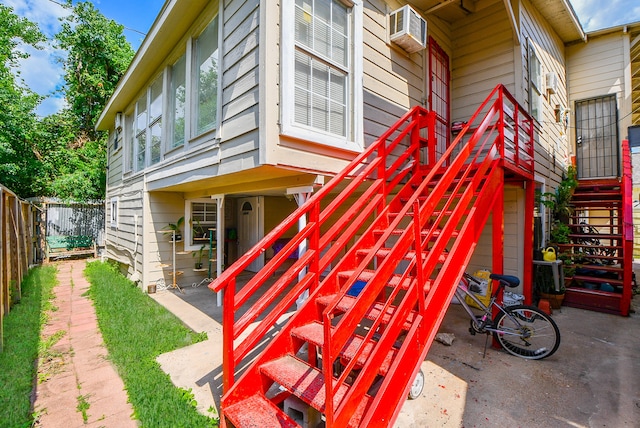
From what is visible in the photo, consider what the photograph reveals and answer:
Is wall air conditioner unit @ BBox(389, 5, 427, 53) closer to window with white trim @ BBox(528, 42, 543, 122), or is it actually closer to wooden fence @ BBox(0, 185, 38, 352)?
window with white trim @ BBox(528, 42, 543, 122)

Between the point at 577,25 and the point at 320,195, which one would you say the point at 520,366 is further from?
the point at 577,25

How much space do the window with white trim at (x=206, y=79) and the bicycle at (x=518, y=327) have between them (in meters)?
3.69

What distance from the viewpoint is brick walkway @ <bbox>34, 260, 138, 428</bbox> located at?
2.29 meters

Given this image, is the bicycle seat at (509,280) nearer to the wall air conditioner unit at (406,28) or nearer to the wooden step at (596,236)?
the wall air conditioner unit at (406,28)

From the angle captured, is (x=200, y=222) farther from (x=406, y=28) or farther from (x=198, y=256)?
(x=406, y=28)

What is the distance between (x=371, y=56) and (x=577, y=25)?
6566 millimetres

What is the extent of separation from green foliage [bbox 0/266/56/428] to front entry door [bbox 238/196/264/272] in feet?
11.9

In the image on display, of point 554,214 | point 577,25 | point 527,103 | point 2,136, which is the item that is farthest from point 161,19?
point 2,136

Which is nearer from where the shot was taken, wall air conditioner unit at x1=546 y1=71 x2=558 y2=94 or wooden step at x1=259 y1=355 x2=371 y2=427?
wooden step at x1=259 y1=355 x2=371 y2=427

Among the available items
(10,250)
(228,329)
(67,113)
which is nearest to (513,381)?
(228,329)

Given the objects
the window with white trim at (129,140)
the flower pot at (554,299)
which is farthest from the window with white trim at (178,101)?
the flower pot at (554,299)

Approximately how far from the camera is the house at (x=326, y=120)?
287 centimetres

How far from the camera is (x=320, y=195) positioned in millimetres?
2592

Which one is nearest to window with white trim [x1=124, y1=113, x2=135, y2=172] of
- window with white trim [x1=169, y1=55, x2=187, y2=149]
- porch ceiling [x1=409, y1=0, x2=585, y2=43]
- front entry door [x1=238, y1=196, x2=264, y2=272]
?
front entry door [x1=238, y1=196, x2=264, y2=272]
